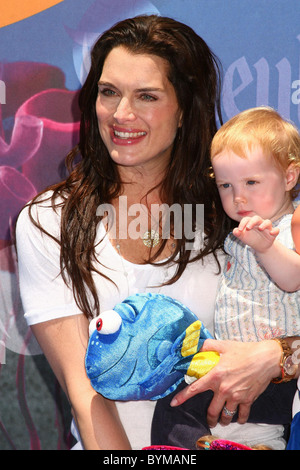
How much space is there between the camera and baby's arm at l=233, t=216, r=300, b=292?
65.9 inches

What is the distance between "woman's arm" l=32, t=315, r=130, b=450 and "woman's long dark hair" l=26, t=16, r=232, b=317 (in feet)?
0.28

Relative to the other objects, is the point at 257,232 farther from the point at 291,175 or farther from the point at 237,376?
the point at 237,376

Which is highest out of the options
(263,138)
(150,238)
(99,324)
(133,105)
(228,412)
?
(133,105)

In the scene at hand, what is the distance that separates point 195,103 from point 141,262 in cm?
58

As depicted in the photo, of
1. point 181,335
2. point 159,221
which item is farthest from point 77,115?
point 181,335

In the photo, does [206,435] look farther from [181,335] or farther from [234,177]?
[234,177]

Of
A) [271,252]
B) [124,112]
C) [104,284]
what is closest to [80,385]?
[104,284]

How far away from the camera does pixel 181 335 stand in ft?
5.81

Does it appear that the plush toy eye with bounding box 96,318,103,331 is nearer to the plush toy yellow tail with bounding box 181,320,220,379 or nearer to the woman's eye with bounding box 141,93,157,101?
the plush toy yellow tail with bounding box 181,320,220,379

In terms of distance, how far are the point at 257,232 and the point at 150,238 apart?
550 millimetres

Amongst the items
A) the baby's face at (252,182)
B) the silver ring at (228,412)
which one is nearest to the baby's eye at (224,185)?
the baby's face at (252,182)

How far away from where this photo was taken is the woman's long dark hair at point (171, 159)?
2.05 m

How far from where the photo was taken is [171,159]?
2.30m

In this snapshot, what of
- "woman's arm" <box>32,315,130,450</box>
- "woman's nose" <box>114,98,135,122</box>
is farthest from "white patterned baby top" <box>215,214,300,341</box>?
"woman's nose" <box>114,98,135,122</box>
